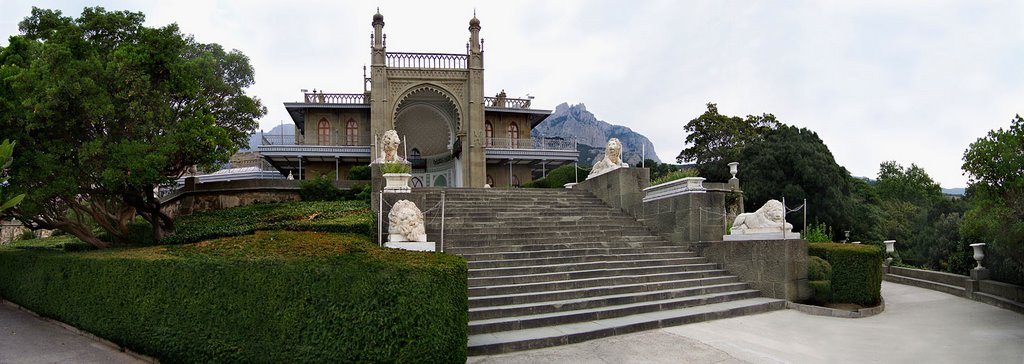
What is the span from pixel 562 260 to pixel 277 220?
700cm

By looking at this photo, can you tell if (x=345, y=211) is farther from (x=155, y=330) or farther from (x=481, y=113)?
(x=481, y=113)

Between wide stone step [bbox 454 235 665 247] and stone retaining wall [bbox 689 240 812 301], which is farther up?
wide stone step [bbox 454 235 665 247]

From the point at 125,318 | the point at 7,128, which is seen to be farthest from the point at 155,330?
the point at 7,128

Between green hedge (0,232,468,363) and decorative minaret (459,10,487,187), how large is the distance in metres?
19.7

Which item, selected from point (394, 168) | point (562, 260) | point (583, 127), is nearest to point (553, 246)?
point (562, 260)

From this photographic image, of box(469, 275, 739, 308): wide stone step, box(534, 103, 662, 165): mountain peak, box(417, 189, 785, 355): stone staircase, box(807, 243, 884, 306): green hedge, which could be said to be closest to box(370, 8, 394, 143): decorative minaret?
box(417, 189, 785, 355): stone staircase

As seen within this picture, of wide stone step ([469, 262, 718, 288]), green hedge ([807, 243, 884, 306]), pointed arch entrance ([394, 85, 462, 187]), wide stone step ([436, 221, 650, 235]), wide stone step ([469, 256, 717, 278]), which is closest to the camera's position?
wide stone step ([469, 262, 718, 288])

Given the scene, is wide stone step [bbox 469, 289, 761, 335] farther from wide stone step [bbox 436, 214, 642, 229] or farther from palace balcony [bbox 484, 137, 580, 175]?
palace balcony [bbox 484, 137, 580, 175]

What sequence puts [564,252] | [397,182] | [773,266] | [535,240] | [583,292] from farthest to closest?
[397,182] → [535,240] → [564,252] → [773,266] → [583,292]

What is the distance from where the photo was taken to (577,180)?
2020 centimetres

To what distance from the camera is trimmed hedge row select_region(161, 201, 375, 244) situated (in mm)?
10445

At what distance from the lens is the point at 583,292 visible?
9.23 metres

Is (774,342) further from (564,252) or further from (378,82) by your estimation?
(378,82)

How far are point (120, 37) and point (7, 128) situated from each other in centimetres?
288
